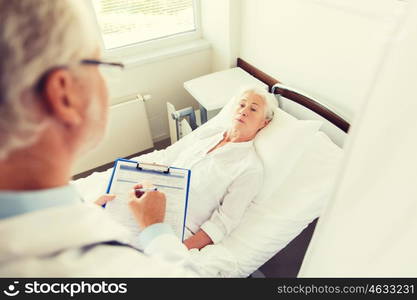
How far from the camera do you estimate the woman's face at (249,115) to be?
164 centimetres

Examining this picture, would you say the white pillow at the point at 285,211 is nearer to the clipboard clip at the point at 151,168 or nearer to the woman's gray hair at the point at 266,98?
the woman's gray hair at the point at 266,98

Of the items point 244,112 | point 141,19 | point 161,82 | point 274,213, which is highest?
point 141,19

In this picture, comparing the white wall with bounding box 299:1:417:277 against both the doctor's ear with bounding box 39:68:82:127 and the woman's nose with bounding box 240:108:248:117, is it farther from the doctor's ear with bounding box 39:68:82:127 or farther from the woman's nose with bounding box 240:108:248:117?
the woman's nose with bounding box 240:108:248:117

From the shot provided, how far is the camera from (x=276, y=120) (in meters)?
1.73

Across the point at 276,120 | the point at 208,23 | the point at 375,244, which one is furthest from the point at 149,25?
the point at 375,244

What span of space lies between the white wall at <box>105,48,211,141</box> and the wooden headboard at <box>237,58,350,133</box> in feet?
1.26

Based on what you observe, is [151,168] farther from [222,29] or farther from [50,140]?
[222,29]

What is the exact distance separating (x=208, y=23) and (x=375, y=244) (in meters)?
2.19

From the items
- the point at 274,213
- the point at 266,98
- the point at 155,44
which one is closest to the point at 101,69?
the point at 274,213

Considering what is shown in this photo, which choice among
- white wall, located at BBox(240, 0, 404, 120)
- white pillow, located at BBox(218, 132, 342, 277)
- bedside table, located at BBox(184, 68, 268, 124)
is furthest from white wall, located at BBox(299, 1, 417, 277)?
bedside table, located at BBox(184, 68, 268, 124)

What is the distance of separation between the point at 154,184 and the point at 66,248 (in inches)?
35.0

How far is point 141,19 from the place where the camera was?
2.34m

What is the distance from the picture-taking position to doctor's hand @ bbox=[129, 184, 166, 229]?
38.5 inches

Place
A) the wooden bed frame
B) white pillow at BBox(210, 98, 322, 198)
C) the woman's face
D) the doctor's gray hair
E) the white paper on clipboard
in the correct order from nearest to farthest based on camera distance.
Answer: the doctor's gray hair, the white paper on clipboard, white pillow at BBox(210, 98, 322, 198), the woman's face, the wooden bed frame
